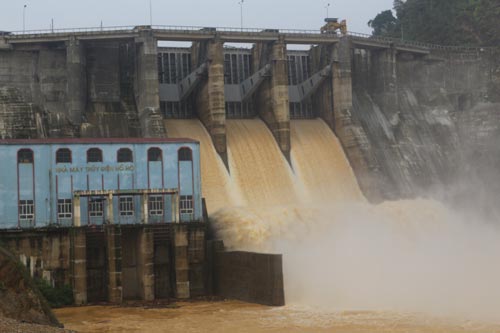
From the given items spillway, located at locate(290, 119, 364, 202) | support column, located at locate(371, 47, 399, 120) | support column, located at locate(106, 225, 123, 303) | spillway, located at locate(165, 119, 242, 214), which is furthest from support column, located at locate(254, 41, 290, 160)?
support column, located at locate(106, 225, 123, 303)

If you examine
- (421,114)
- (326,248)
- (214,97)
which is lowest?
(326,248)

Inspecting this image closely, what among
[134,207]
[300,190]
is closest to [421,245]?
[300,190]

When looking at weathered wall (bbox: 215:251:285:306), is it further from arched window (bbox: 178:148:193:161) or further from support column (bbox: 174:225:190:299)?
arched window (bbox: 178:148:193:161)

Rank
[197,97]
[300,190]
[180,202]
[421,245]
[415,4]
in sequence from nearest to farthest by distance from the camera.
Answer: [180,202], [421,245], [300,190], [197,97], [415,4]

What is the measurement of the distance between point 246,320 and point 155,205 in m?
12.8

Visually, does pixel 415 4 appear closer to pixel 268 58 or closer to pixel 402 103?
pixel 402 103

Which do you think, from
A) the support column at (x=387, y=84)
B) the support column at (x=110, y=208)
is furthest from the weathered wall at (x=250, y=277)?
the support column at (x=387, y=84)

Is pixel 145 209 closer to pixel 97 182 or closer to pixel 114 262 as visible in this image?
pixel 97 182

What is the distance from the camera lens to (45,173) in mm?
45375

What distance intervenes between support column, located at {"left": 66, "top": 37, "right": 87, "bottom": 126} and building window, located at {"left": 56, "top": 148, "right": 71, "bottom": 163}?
11.0m

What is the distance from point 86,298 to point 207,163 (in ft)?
52.7

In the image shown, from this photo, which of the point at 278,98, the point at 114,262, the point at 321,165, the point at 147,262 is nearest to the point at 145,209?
the point at 147,262

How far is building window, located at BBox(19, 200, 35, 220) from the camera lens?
4478 centimetres

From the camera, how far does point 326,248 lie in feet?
159
